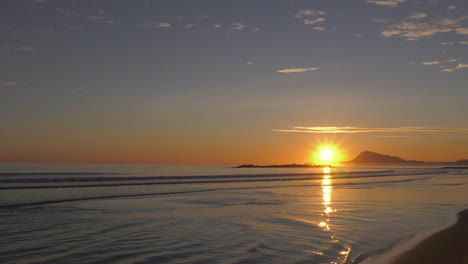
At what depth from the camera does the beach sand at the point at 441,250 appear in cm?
1028

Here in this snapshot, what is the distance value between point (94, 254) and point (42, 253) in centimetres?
133

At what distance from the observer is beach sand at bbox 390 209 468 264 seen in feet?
33.7

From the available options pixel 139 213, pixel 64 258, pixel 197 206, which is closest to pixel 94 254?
pixel 64 258

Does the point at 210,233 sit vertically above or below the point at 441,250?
above

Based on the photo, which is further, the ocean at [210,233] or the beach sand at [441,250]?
the ocean at [210,233]

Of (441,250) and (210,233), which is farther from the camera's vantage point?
(210,233)

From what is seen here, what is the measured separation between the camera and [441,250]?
11492 mm

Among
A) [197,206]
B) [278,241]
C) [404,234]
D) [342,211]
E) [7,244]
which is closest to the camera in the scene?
[7,244]

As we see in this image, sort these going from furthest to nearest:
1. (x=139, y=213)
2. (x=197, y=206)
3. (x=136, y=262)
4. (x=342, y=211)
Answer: (x=197, y=206) → (x=342, y=211) → (x=139, y=213) → (x=136, y=262)

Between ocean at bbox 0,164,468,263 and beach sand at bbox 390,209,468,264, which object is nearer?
beach sand at bbox 390,209,468,264

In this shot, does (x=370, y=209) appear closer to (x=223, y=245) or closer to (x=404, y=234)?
(x=404, y=234)

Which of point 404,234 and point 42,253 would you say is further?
point 404,234

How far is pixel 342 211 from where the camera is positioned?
2088cm

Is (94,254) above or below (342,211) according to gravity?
below
